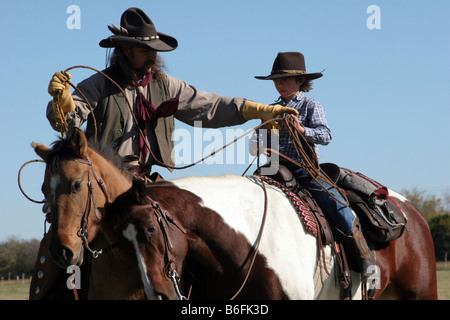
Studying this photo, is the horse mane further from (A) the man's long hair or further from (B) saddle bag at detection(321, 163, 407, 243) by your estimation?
(B) saddle bag at detection(321, 163, 407, 243)

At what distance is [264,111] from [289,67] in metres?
0.71

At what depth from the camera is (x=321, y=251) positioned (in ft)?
17.3

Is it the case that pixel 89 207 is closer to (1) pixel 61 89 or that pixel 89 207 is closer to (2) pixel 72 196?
(2) pixel 72 196

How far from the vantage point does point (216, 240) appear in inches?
184

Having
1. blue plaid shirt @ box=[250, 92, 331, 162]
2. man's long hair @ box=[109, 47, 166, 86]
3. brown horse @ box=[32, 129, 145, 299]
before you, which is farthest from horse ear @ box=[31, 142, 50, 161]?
blue plaid shirt @ box=[250, 92, 331, 162]

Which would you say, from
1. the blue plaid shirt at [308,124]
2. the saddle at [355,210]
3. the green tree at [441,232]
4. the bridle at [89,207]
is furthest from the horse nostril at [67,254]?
the green tree at [441,232]

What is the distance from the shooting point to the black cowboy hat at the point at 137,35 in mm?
5590

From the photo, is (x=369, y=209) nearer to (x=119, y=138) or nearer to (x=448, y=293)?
(x=119, y=138)

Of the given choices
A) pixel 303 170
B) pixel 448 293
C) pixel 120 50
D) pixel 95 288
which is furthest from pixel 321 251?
pixel 448 293

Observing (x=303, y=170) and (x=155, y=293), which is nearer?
(x=155, y=293)

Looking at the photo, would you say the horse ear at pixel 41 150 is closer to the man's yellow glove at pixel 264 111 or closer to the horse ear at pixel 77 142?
the horse ear at pixel 77 142

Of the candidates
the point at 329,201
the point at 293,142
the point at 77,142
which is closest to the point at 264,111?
the point at 293,142

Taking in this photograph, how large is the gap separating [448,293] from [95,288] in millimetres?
18744
